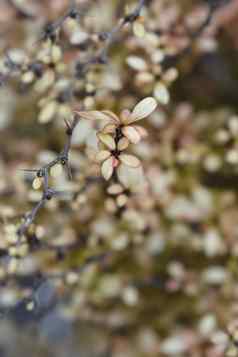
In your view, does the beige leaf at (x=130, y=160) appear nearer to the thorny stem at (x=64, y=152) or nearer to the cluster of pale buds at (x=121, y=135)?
the cluster of pale buds at (x=121, y=135)

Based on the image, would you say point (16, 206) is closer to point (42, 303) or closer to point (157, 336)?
point (42, 303)

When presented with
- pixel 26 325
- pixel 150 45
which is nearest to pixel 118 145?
pixel 150 45

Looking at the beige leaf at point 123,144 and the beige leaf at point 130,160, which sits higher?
the beige leaf at point 123,144

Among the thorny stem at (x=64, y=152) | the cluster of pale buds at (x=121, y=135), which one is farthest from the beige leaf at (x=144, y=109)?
the thorny stem at (x=64, y=152)

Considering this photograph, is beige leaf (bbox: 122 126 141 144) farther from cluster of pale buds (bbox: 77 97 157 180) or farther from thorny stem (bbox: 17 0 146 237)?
thorny stem (bbox: 17 0 146 237)

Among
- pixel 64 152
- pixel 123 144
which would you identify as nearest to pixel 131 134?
pixel 123 144

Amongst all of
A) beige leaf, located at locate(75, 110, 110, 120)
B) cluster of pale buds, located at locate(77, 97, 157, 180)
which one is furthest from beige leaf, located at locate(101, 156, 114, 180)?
beige leaf, located at locate(75, 110, 110, 120)

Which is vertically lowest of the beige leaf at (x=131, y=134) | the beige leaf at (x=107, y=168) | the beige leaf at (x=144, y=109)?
the beige leaf at (x=107, y=168)
